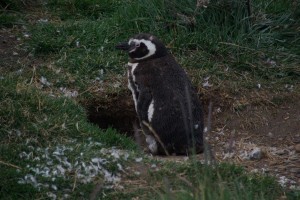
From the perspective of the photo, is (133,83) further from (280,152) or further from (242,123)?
(280,152)

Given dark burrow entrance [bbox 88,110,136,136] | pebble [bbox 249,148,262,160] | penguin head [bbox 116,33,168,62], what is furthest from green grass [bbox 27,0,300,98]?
pebble [bbox 249,148,262,160]

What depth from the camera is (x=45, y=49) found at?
8578 millimetres

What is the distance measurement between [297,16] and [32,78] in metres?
3.30

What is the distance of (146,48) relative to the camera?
7.23 meters

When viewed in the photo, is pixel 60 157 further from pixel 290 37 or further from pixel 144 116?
pixel 290 37

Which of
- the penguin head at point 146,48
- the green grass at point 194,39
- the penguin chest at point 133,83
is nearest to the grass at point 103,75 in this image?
the green grass at point 194,39

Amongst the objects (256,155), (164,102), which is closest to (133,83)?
(164,102)

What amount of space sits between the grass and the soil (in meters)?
0.10

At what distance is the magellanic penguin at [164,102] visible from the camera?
267 inches

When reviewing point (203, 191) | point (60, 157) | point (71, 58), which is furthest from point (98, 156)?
point (71, 58)

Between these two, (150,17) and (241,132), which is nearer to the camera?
(241,132)

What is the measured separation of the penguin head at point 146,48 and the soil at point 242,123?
34.7 inches

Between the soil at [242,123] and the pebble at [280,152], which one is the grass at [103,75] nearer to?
the soil at [242,123]

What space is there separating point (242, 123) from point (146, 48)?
1323mm
